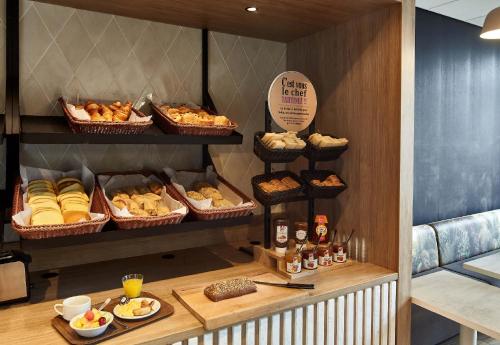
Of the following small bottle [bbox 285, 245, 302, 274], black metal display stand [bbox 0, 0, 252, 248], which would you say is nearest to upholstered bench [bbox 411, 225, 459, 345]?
small bottle [bbox 285, 245, 302, 274]

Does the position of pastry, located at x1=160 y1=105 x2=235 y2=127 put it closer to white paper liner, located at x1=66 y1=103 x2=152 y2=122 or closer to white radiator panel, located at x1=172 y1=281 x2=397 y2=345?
white paper liner, located at x1=66 y1=103 x2=152 y2=122

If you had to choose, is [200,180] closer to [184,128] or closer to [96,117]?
[184,128]

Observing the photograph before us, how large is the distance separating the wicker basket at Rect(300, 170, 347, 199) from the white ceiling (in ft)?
5.88

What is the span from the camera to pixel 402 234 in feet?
5.99

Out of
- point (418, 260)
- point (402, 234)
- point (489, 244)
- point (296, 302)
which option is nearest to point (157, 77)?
point (296, 302)

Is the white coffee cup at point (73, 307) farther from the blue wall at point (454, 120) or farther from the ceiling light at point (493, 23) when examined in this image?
the blue wall at point (454, 120)

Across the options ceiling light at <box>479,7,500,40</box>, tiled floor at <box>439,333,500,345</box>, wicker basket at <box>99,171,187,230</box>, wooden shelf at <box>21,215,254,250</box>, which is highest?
ceiling light at <box>479,7,500,40</box>

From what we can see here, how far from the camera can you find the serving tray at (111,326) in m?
1.17

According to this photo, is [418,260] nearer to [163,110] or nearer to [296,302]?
[296,302]

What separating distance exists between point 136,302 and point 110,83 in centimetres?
104

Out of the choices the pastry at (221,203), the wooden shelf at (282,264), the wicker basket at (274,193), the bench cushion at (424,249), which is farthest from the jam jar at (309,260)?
the bench cushion at (424,249)

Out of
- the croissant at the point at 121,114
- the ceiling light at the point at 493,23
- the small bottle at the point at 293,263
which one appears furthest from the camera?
the ceiling light at the point at 493,23

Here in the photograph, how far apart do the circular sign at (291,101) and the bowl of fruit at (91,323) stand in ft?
3.60

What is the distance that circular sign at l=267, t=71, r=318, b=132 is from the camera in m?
1.87
